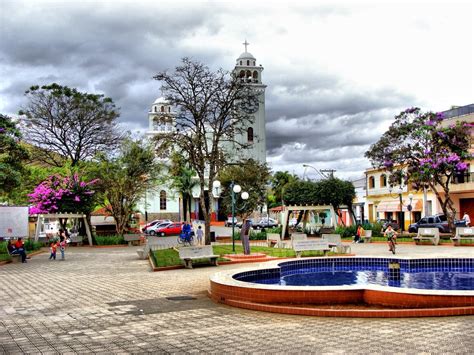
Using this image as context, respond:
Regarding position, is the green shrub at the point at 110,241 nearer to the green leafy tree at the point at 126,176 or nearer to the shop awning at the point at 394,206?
the green leafy tree at the point at 126,176

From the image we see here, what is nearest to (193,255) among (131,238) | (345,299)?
(345,299)

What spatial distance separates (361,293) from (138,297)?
4.86 m

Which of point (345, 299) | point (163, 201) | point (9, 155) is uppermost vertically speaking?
point (9, 155)

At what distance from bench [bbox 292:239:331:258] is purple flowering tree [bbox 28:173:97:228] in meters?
21.5

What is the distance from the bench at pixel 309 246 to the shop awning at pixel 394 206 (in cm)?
3253

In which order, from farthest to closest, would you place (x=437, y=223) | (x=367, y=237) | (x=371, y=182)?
(x=371, y=182) < (x=437, y=223) < (x=367, y=237)

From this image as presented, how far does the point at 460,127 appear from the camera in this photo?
3228cm

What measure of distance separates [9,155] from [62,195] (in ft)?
37.3

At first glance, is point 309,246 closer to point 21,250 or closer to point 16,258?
point 21,250

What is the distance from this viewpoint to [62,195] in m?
36.9

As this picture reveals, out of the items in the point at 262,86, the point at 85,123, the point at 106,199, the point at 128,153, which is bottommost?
the point at 106,199

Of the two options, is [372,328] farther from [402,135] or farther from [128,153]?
[128,153]

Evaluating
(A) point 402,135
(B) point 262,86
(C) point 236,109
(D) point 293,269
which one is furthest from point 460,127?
(B) point 262,86

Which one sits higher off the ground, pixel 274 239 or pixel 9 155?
pixel 9 155
